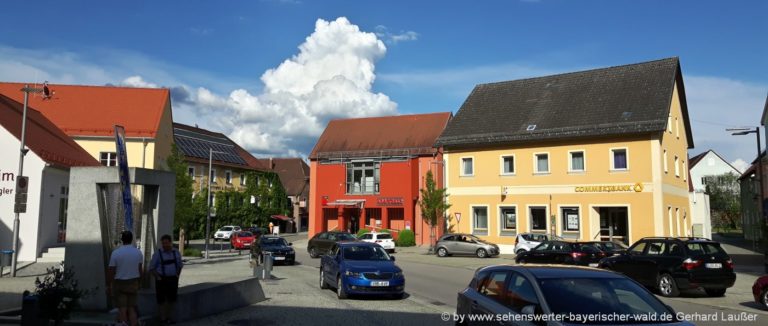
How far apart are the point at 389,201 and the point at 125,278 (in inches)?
1488

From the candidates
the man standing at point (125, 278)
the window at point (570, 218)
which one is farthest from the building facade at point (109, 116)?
the man standing at point (125, 278)

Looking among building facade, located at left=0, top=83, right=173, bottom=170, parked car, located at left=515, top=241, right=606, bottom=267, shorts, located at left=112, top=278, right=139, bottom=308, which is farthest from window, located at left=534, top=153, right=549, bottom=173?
shorts, located at left=112, top=278, right=139, bottom=308

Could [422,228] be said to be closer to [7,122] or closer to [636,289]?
[7,122]

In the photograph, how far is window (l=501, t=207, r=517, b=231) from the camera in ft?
123

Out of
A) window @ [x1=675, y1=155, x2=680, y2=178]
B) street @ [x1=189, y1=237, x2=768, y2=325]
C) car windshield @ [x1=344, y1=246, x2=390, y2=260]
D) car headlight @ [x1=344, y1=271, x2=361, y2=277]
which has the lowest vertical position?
street @ [x1=189, y1=237, x2=768, y2=325]

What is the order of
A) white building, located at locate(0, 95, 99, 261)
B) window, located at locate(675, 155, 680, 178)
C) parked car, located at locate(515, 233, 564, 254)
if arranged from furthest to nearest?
window, located at locate(675, 155, 680, 178) < parked car, located at locate(515, 233, 564, 254) < white building, located at locate(0, 95, 99, 261)

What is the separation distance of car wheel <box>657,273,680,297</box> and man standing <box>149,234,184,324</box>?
1292cm

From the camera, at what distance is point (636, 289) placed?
20.7 ft

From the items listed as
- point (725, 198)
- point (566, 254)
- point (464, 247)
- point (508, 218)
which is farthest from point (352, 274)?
point (725, 198)

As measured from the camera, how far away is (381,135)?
4997cm

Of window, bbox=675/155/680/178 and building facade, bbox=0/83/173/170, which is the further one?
building facade, bbox=0/83/173/170

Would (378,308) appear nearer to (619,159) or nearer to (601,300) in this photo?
(601,300)

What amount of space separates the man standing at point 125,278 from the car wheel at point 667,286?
1360cm

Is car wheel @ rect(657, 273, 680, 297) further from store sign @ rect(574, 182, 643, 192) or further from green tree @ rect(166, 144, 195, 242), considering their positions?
green tree @ rect(166, 144, 195, 242)
